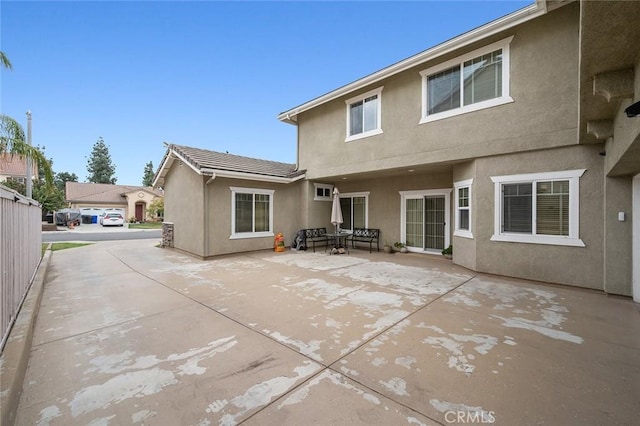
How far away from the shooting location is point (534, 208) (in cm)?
700

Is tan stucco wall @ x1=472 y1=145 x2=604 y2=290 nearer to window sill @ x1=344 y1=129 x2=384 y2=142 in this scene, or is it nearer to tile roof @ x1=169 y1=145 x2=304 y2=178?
window sill @ x1=344 y1=129 x2=384 y2=142

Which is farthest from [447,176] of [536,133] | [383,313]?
[383,313]

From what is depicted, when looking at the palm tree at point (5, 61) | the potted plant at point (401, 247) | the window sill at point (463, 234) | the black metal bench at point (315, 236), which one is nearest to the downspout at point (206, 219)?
the black metal bench at point (315, 236)

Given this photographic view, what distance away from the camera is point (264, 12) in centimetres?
1326

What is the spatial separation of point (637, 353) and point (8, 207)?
8959mm

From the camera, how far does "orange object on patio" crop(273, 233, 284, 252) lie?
12.0 m

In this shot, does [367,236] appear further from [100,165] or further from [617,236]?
[100,165]

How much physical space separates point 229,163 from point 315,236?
5.13 meters

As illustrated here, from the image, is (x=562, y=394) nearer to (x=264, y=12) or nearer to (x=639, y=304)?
(x=639, y=304)

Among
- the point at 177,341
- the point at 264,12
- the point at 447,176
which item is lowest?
the point at 177,341

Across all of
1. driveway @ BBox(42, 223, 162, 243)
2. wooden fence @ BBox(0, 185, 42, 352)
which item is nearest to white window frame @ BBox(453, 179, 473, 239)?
wooden fence @ BBox(0, 185, 42, 352)

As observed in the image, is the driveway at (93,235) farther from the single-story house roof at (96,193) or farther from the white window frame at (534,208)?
the white window frame at (534,208)

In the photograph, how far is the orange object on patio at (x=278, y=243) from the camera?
12.0m

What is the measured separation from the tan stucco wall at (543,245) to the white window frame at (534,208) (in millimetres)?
90
